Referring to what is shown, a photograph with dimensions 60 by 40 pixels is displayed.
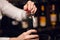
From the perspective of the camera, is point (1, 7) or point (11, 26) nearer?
point (1, 7)

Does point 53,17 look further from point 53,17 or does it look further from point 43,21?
point 43,21

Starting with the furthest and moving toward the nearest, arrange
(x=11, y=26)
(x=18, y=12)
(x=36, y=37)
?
(x=11, y=26) < (x=18, y=12) < (x=36, y=37)

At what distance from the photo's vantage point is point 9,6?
4.31 ft

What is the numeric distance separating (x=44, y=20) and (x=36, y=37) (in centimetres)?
147

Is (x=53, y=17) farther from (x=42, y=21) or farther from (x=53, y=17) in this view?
(x=42, y=21)

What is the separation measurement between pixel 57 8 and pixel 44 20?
0.66ft

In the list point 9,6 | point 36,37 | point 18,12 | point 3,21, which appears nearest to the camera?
point 36,37

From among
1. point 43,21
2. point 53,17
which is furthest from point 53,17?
point 43,21

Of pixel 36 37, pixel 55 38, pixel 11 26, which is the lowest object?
pixel 55 38

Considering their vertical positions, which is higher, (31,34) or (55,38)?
(31,34)

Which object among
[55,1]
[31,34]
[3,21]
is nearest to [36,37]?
[31,34]

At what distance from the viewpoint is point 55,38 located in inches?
90.7

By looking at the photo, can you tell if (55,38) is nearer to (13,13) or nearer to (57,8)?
(57,8)

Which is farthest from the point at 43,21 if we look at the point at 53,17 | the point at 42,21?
the point at 53,17
